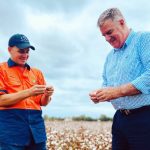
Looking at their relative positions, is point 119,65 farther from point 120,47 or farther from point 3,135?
point 3,135

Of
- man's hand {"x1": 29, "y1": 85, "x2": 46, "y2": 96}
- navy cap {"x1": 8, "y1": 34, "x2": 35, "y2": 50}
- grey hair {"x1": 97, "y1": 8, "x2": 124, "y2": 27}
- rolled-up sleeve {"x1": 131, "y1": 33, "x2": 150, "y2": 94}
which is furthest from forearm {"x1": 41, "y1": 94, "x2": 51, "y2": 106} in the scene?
rolled-up sleeve {"x1": 131, "y1": 33, "x2": 150, "y2": 94}

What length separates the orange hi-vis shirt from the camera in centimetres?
574

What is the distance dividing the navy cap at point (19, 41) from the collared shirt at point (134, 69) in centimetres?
106

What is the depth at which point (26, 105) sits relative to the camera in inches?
226

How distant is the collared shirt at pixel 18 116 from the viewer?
18.8ft

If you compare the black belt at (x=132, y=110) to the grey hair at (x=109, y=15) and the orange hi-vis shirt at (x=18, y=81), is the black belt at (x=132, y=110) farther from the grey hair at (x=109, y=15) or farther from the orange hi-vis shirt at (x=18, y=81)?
the orange hi-vis shirt at (x=18, y=81)

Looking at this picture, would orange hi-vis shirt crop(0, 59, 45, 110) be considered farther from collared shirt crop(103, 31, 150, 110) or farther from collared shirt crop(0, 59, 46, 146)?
collared shirt crop(103, 31, 150, 110)

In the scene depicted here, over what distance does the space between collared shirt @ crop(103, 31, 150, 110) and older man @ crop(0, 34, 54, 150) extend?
0.90m

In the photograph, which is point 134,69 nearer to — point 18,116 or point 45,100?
point 45,100

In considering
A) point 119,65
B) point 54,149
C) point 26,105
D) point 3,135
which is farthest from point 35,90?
point 54,149

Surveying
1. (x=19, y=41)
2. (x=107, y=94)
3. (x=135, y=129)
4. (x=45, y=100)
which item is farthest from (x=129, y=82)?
(x=19, y=41)

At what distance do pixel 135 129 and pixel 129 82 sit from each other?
0.44m

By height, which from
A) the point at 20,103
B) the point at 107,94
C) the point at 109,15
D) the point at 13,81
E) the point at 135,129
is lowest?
the point at 135,129

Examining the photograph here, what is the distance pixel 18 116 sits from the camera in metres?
5.73
